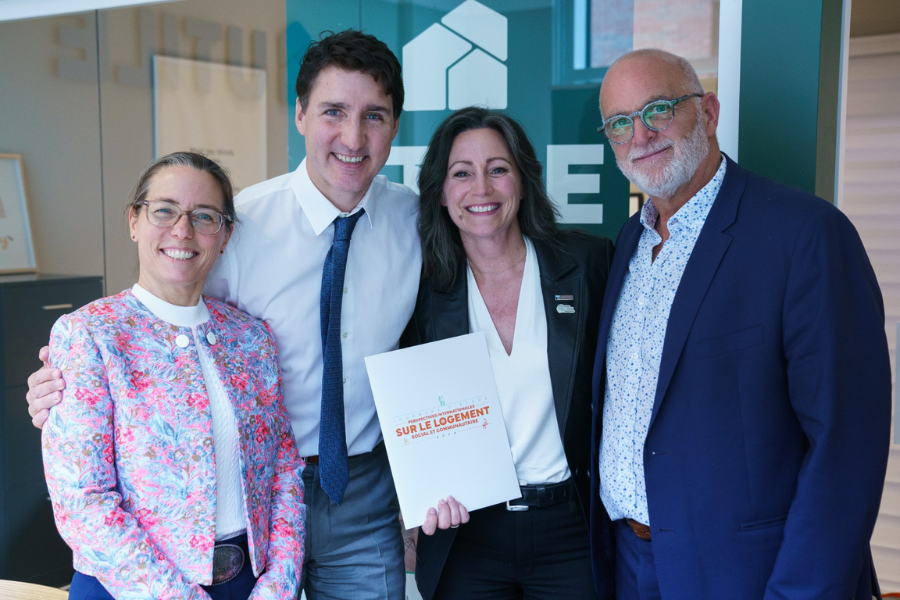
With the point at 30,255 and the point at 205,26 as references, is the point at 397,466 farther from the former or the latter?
the point at 30,255

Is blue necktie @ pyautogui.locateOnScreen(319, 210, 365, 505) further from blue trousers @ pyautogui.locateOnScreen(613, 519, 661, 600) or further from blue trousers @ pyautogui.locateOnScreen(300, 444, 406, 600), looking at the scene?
blue trousers @ pyautogui.locateOnScreen(613, 519, 661, 600)

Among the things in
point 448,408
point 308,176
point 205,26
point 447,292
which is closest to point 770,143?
point 447,292

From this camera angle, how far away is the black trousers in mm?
2309

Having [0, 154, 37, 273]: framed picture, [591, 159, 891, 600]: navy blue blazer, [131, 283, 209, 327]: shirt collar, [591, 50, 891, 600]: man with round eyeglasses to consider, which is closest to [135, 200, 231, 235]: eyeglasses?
[131, 283, 209, 327]: shirt collar

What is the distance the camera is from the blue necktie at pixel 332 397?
7.68 feet

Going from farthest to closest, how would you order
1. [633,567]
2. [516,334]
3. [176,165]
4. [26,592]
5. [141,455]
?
1. [516,334]
2. [26,592]
3. [633,567]
4. [176,165]
5. [141,455]

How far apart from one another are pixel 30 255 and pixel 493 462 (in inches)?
134

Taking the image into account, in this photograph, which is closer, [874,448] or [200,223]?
[874,448]

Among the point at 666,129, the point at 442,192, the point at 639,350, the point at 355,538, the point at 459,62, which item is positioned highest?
the point at 459,62

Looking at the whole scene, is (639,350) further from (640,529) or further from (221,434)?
(221,434)

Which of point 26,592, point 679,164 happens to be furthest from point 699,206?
point 26,592

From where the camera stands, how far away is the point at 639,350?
6.82ft

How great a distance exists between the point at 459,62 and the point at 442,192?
1.00m

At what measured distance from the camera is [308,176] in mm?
2480
